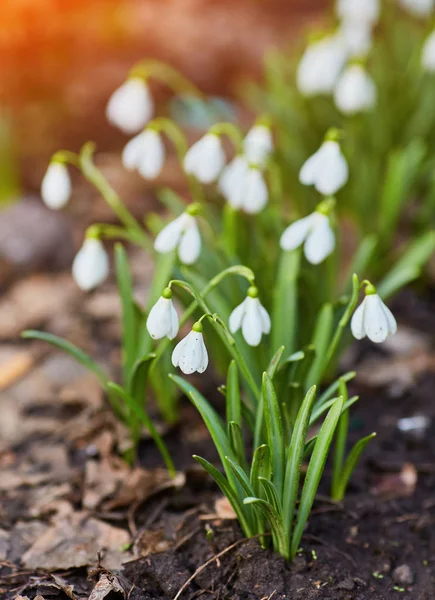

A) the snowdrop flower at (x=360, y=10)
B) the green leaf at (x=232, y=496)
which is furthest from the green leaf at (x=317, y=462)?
the snowdrop flower at (x=360, y=10)

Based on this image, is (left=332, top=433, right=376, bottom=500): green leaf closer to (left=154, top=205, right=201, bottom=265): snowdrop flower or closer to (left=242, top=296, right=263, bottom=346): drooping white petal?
(left=242, top=296, right=263, bottom=346): drooping white petal

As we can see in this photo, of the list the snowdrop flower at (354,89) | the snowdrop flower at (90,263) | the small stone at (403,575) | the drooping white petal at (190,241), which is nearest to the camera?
the small stone at (403,575)

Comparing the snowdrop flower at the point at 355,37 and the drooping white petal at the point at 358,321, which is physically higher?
the snowdrop flower at the point at 355,37

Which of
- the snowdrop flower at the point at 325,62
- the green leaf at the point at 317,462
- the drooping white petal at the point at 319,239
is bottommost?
the green leaf at the point at 317,462

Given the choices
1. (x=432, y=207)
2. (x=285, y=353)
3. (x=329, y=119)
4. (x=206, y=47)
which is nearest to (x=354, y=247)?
(x=432, y=207)

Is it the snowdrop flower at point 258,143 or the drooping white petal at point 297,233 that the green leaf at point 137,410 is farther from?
the snowdrop flower at point 258,143

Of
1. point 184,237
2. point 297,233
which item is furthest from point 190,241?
point 297,233

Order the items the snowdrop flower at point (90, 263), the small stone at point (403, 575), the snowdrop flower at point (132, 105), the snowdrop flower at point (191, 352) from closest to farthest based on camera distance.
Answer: the snowdrop flower at point (191, 352) < the small stone at point (403, 575) < the snowdrop flower at point (90, 263) < the snowdrop flower at point (132, 105)

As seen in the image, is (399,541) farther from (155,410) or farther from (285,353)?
(155,410)
